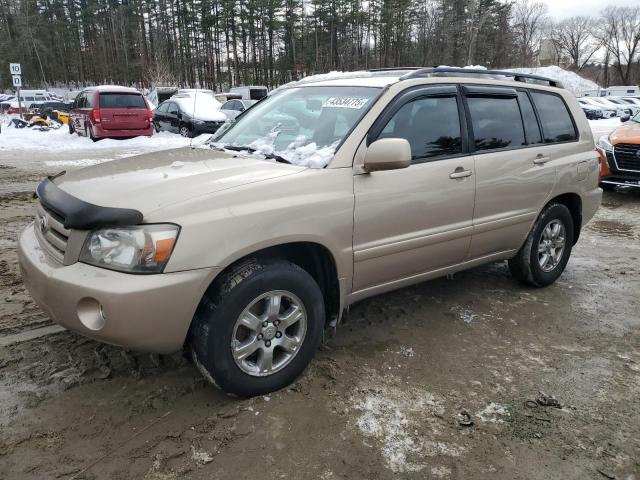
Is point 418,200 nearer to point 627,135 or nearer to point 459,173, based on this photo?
point 459,173

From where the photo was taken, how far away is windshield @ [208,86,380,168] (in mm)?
3119

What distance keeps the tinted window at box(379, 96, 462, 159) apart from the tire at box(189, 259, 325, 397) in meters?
1.17

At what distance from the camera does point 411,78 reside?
339cm

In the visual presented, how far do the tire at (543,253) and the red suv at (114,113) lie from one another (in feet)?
44.6

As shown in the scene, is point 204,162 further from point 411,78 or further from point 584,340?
point 584,340

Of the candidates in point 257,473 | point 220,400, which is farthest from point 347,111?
point 257,473

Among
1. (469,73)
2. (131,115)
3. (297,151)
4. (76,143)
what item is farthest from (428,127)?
(76,143)

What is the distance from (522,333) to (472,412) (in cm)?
121

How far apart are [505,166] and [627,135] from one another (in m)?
6.27

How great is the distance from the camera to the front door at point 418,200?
3096 millimetres

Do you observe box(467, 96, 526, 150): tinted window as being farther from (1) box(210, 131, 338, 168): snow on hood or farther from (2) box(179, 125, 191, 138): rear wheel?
(2) box(179, 125, 191, 138): rear wheel

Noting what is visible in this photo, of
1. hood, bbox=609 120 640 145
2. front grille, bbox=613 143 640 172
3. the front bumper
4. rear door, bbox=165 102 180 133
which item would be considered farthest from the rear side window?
the front bumper

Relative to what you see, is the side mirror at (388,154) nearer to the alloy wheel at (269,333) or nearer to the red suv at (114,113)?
the alloy wheel at (269,333)

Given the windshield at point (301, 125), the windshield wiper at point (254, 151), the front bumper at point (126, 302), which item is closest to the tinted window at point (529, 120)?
the windshield at point (301, 125)
